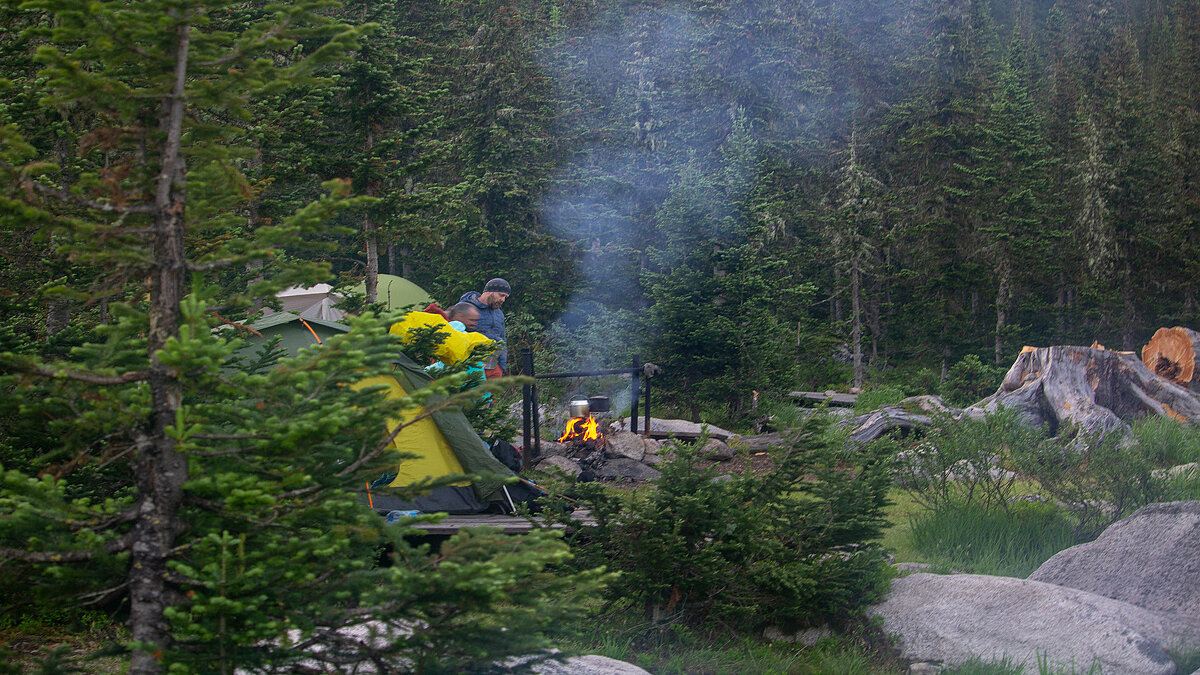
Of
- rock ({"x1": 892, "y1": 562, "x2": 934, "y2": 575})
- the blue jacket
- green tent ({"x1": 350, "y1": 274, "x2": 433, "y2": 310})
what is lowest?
rock ({"x1": 892, "y1": 562, "x2": 934, "y2": 575})

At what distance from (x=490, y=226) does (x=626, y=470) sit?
1232 cm

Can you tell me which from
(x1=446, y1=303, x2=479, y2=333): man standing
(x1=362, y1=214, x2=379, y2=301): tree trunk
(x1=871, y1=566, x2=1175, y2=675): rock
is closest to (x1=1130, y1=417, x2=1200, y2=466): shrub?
(x1=871, y1=566, x2=1175, y2=675): rock

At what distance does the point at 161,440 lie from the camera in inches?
100

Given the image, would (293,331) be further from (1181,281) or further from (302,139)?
(1181,281)

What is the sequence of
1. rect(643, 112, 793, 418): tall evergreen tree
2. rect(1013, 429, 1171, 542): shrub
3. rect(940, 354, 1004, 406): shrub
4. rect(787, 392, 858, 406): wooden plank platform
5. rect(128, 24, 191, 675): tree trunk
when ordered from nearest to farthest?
rect(128, 24, 191, 675): tree trunk < rect(1013, 429, 1171, 542): shrub < rect(643, 112, 793, 418): tall evergreen tree < rect(787, 392, 858, 406): wooden plank platform < rect(940, 354, 1004, 406): shrub

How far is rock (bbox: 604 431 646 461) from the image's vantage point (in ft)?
33.4

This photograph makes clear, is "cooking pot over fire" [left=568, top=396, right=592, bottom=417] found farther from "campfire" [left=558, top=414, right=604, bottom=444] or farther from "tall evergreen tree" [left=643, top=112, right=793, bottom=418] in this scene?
"tall evergreen tree" [left=643, top=112, right=793, bottom=418]

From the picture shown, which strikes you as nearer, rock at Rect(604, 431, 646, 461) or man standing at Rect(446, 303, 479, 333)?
man standing at Rect(446, 303, 479, 333)

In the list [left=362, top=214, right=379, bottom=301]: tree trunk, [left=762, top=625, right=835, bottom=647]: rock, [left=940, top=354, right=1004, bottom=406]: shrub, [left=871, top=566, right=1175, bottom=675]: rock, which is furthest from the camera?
[left=940, top=354, right=1004, bottom=406]: shrub

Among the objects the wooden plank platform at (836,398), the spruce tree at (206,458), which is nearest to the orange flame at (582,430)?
the wooden plank platform at (836,398)

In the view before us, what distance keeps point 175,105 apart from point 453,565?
163 centimetres

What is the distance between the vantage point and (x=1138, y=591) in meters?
4.91

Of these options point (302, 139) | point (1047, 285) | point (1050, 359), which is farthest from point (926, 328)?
point (302, 139)

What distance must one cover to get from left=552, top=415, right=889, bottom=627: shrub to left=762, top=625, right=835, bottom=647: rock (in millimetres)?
48
